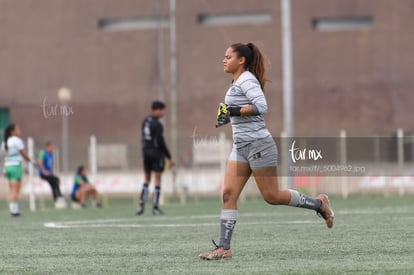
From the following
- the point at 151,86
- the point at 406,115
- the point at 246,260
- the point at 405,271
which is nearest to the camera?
the point at 405,271

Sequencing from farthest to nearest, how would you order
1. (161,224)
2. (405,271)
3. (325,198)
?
(161,224) < (325,198) < (405,271)

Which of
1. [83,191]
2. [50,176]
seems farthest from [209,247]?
[50,176]

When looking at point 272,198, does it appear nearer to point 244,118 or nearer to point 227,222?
point 227,222

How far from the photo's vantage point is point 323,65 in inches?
1889

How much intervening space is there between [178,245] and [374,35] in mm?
35106

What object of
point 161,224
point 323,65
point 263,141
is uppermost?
point 323,65

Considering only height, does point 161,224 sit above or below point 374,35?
below

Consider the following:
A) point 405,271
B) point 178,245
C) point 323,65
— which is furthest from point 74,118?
point 405,271

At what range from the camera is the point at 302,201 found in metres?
11.5

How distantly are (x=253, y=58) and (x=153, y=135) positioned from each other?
11.7 metres

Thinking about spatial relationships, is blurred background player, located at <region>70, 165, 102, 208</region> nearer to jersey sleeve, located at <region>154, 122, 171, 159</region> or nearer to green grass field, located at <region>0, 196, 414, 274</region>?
jersey sleeve, located at <region>154, 122, 171, 159</region>

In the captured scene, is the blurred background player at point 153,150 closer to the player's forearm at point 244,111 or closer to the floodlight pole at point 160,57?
the player's forearm at point 244,111

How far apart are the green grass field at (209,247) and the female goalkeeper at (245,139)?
49 centimetres

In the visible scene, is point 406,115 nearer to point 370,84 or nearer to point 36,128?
point 370,84
